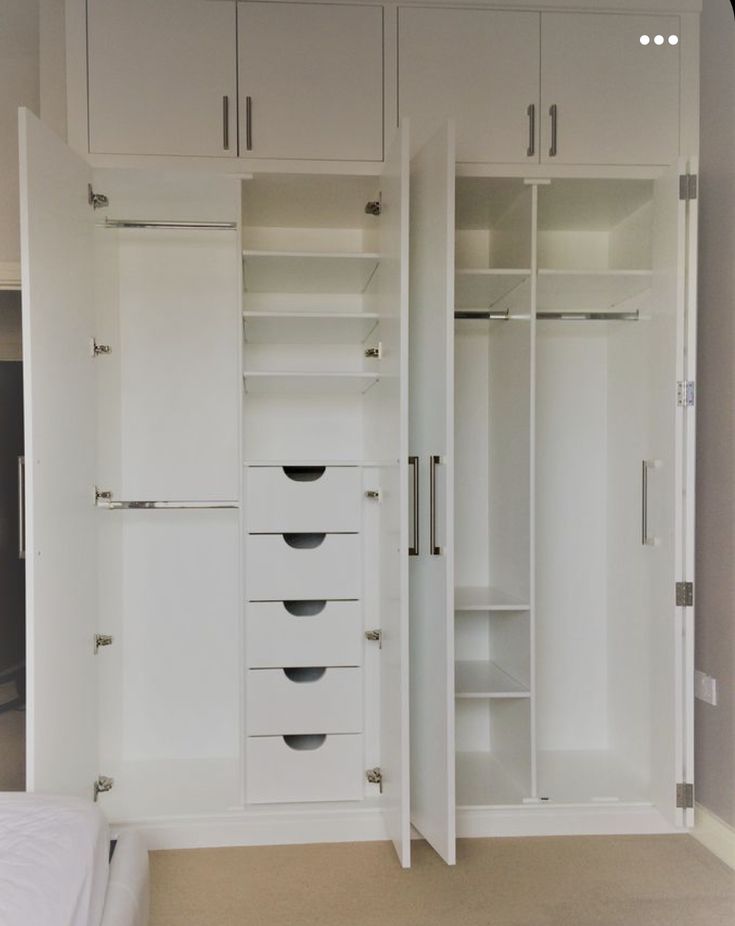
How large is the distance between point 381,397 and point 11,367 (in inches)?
93.4

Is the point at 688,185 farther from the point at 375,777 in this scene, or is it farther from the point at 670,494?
the point at 375,777

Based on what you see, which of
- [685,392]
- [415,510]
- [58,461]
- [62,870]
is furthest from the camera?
[685,392]

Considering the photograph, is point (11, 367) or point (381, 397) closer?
point (381, 397)

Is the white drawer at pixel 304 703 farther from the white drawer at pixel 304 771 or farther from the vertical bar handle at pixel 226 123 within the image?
the vertical bar handle at pixel 226 123

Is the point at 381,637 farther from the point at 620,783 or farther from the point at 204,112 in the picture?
the point at 204,112

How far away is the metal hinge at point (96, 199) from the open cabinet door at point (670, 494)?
1.82 metres

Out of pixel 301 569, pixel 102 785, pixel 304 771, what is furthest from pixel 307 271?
pixel 102 785

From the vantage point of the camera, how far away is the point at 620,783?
2.88m

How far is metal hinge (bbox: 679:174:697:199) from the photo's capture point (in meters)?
2.55

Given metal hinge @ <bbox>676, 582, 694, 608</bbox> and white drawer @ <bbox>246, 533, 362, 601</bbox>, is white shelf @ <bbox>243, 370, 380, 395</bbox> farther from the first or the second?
metal hinge @ <bbox>676, 582, 694, 608</bbox>

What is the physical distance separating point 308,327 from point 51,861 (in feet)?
6.09

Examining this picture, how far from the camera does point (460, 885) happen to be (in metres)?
2.37

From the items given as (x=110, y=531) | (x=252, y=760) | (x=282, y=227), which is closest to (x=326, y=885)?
(x=252, y=760)

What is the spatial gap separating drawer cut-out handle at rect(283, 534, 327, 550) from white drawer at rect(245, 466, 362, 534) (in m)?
0.16
